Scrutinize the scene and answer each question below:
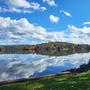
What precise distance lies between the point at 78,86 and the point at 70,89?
1204 mm

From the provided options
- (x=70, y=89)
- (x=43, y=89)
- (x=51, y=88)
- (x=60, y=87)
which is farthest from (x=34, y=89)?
(x=70, y=89)

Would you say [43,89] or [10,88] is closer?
[43,89]

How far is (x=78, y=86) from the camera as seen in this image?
40.1ft

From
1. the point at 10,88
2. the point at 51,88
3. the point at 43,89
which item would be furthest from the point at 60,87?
the point at 10,88

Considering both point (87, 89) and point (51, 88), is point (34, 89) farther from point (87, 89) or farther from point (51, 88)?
point (87, 89)

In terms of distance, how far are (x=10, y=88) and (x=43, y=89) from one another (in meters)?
3.48

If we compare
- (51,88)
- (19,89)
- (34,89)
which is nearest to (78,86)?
(51,88)

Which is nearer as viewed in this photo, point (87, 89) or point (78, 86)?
point (87, 89)

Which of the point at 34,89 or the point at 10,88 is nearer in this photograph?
the point at 34,89

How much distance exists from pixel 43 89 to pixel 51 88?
0.76 m

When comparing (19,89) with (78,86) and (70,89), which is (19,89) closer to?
(70,89)

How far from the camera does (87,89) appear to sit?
444 inches

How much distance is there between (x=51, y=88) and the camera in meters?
11.6

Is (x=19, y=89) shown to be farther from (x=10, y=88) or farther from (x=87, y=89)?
(x=87, y=89)
